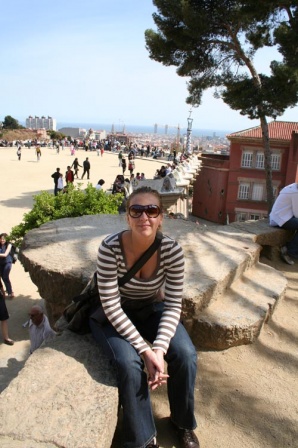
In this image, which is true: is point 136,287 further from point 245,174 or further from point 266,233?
point 245,174

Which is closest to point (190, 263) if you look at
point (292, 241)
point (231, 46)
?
point (292, 241)

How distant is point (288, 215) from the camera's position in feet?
17.5

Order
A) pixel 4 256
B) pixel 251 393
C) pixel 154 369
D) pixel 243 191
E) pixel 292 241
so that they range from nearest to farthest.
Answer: pixel 154 369 < pixel 251 393 < pixel 292 241 < pixel 4 256 < pixel 243 191

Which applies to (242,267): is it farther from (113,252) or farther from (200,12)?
(200,12)

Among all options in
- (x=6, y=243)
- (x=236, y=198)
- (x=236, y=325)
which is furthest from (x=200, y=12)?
(x=236, y=198)

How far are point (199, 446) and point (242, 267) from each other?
2177 millimetres

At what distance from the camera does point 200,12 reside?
14.0 meters

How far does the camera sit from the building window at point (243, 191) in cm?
3136

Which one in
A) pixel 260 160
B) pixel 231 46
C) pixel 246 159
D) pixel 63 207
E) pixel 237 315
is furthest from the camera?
pixel 246 159

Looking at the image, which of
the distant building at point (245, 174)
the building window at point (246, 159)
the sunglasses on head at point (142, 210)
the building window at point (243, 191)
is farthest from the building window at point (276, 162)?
the sunglasses on head at point (142, 210)

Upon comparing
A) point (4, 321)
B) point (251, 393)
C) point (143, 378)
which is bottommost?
point (4, 321)

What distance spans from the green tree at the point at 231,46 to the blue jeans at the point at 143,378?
41.0 ft

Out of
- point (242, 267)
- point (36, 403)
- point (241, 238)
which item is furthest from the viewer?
point (241, 238)

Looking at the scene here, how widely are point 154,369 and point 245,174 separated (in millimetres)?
29882
